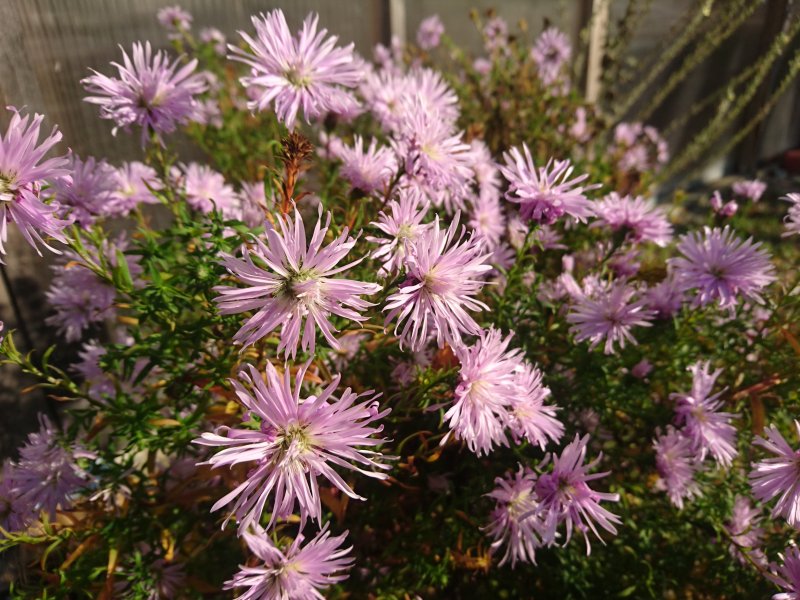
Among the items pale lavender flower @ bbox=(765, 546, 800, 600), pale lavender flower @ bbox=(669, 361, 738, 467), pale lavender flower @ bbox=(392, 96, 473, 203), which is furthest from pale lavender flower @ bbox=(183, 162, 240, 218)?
pale lavender flower @ bbox=(765, 546, 800, 600)

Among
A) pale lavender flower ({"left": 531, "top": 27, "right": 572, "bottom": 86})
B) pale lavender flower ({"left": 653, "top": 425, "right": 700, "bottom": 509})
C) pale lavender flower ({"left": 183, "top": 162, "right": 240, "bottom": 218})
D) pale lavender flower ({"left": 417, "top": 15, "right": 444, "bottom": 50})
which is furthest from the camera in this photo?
pale lavender flower ({"left": 417, "top": 15, "right": 444, "bottom": 50})

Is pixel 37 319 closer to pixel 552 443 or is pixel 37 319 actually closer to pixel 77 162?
pixel 77 162

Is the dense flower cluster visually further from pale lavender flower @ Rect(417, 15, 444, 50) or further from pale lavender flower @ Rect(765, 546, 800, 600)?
pale lavender flower @ Rect(417, 15, 444, 50)

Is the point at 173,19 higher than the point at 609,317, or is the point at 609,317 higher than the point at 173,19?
the point at 173,19

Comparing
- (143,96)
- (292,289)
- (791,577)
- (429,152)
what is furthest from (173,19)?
(791,577)

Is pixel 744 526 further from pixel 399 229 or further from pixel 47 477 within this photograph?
pixel 47 477

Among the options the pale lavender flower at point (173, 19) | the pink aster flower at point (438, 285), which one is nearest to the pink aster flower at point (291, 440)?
the pink aster flower at point (438, 285)

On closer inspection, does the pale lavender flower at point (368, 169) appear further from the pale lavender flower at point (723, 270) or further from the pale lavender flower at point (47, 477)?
the pale lavender flower at point (47, 477)
